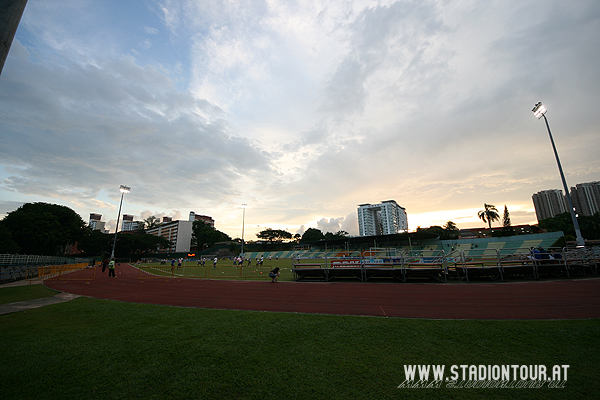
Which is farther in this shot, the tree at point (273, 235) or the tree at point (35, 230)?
the tree at point (273, 235)

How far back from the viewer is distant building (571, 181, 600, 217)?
110m

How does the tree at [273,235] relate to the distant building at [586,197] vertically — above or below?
below

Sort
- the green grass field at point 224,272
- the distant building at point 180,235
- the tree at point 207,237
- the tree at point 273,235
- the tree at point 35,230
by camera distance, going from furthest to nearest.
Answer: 1. the distant building at point 180,235
2. the tree at point 207,237
3. the tree at point 273,235
4. the tree at point 35,230
5. the green grass field at point 224,272

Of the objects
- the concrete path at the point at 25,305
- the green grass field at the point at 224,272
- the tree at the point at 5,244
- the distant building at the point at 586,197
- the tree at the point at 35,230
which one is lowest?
the green grass field at the point at 224,272

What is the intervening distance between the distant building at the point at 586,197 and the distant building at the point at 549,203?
13679mm

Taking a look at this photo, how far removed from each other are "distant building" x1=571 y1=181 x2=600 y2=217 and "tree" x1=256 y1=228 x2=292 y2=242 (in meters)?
137

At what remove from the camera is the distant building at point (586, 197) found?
110438 millimetres

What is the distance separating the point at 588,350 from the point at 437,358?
103 inches

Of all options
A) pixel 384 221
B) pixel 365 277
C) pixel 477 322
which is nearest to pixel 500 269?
pixel 365 277

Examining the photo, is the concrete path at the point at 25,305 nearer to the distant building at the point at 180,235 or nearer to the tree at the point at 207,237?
the tree at the point at 207,237

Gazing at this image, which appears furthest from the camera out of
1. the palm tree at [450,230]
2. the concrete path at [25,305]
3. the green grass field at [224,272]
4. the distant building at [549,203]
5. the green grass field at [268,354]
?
the distant building at [549,203]

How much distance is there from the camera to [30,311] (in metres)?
7.37

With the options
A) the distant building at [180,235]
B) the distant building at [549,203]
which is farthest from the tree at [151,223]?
the distant building at [549,203]

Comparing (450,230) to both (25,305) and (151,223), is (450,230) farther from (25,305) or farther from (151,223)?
(151,223)
